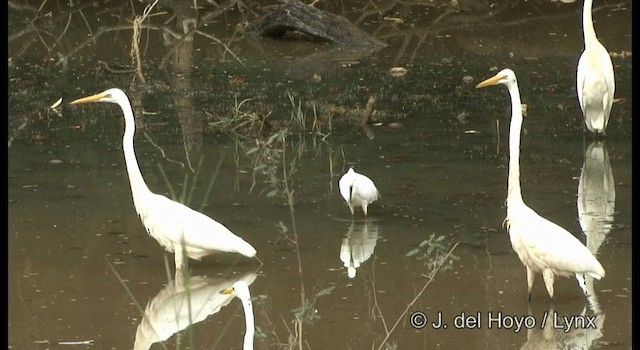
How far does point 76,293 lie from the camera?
5.87 meters

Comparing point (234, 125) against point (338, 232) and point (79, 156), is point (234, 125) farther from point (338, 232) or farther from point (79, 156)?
point (338, 232)

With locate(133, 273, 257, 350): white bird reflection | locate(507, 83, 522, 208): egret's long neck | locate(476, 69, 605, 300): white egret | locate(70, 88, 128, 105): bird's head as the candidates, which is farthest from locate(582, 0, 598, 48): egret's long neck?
locate(133, 273, 257, 350): white bird reflection

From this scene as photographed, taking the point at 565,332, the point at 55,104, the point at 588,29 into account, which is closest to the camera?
the point at 565,332

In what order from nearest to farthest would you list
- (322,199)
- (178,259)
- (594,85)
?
(178,259) < (322,199) < (594,85)

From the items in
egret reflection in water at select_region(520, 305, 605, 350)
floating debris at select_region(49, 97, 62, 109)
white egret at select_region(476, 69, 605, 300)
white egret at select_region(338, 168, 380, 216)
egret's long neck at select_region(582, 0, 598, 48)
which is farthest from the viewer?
floating debris at select_region(49, 97, 62, 109)

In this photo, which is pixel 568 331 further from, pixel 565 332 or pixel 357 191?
pixel 357 191

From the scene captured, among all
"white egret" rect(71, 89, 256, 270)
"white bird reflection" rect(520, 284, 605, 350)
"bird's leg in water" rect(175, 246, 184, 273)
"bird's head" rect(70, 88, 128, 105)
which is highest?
"bird's head" rect(70, 88, 128, 105)

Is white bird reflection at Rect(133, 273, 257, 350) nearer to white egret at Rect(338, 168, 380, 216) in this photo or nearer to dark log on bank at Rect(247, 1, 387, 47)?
white egret at Rect(338, 168, 380, 216)

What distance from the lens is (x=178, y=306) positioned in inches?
223

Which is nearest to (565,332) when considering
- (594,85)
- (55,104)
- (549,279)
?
(549,279)

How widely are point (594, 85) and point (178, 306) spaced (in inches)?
168

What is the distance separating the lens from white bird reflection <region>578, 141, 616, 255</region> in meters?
6.61

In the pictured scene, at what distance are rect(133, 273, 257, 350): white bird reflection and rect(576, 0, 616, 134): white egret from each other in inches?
139
